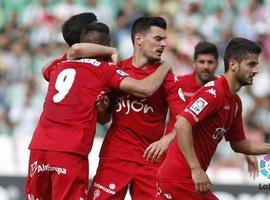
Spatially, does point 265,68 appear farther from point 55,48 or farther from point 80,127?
point 80,127

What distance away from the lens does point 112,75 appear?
7.73m

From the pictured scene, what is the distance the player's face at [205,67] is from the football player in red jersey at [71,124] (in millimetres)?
2336

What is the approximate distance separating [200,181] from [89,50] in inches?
69.8

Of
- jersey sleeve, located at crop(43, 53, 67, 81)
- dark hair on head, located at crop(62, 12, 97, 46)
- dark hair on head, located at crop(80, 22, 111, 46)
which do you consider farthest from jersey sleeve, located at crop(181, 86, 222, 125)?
jersey sleeve, located at crop(43, 53, 67, 81)

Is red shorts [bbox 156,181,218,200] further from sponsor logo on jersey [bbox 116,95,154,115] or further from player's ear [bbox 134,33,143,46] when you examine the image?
player's ear [bbox 134,33,143,46]

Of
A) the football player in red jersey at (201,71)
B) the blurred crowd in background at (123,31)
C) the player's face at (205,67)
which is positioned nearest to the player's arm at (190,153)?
the football player in red jersey at (201,71)

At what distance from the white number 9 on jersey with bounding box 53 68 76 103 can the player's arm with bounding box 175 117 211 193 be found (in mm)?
1326

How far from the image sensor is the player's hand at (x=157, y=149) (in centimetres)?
767

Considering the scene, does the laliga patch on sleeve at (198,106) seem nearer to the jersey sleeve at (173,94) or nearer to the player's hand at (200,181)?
the player's hand at (200,181)

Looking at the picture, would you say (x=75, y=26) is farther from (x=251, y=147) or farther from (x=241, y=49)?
(x=251, y=147)

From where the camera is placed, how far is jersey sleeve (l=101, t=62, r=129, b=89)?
303 inches

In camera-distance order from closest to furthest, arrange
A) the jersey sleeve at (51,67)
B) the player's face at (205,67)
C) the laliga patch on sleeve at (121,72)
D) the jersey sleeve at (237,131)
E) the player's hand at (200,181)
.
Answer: the player's hand at (200,181) < the jersey sleeve at (237,131) < the laliga patch on sleeve at (121,72) < the jersey sleeve at (51,67) < the player's face at (205,67)

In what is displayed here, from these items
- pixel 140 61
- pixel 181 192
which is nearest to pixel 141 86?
pixel 140 61

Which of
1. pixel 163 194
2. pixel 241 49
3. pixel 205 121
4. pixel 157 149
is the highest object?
pixel 241 49
